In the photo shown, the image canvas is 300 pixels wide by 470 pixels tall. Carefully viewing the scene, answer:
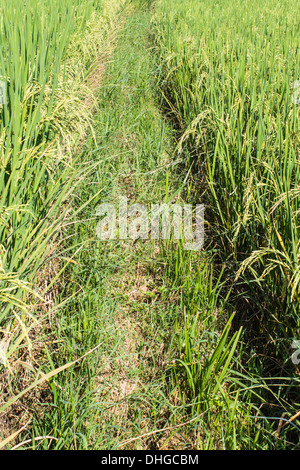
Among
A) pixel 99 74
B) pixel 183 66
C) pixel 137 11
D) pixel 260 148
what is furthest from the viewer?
pixel 137 11

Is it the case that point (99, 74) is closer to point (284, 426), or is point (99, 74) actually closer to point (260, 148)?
point (260, 148)

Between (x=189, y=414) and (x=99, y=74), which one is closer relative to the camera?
(x=189, y=414)

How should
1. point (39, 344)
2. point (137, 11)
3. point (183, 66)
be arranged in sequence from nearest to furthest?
point (39, 344) < point (183, 66) < point (137, 11)

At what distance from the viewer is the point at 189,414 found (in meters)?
1.32

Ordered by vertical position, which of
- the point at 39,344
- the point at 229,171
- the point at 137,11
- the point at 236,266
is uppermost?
the point at 137,11

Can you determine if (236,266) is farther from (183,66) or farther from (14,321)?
(183,66)

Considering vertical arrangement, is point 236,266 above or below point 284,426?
above

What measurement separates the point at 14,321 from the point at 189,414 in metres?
0.69

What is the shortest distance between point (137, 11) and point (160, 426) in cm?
800

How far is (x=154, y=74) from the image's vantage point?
3895 millimetres
